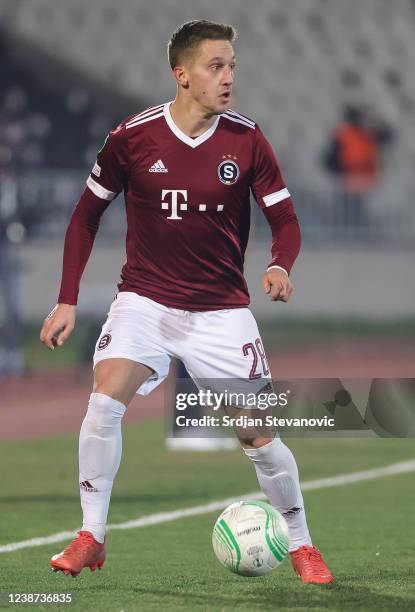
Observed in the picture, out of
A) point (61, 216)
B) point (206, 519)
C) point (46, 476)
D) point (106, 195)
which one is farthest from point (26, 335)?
point (106, 195)

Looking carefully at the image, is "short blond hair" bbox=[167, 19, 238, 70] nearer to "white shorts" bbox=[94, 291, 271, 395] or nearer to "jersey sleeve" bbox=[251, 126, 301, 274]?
"jersey sleeve" bbox=[251, 126, 301, 274]

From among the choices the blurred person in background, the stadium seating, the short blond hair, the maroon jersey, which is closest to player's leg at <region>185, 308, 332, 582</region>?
the maroon jersey

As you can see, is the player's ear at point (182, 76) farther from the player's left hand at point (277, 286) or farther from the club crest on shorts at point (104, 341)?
the club crest on shorts at point (104, 341)

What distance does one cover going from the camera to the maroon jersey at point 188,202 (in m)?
6.14

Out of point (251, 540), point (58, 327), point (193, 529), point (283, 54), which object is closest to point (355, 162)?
point (283, 54)

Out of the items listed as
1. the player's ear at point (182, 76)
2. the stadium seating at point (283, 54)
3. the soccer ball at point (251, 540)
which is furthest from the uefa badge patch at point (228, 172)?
the stadium seating at point (283, 54)

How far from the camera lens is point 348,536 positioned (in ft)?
26.5

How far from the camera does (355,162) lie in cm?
2588

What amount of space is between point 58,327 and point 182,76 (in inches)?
47.0

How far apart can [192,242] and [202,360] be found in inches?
20.0

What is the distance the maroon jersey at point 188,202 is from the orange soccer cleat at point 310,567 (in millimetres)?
1116

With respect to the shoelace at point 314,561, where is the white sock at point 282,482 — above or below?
above

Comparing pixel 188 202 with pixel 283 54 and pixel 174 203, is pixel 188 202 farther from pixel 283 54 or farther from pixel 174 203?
pixel 283 54

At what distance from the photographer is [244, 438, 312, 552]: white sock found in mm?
6203
